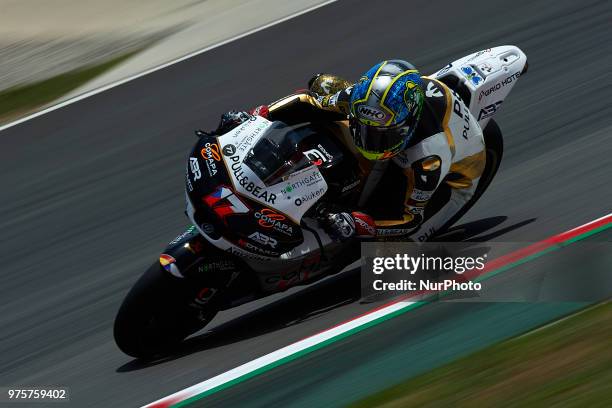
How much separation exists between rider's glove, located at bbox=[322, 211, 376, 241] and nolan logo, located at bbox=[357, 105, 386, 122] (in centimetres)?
66

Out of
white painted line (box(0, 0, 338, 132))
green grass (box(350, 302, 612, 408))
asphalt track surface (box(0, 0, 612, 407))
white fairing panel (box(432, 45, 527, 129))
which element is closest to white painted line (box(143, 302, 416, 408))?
asphalt track surface (box(0, 0, 612, 407))

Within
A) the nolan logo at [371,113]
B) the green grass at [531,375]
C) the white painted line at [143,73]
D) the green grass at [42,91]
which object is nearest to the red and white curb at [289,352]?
the green grass at [531,375]

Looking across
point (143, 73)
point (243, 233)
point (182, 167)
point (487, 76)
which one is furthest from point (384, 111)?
point (143, 73)

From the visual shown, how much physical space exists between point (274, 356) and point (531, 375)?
1729 millimetres

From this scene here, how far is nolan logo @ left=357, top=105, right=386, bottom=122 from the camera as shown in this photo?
623 centimetres

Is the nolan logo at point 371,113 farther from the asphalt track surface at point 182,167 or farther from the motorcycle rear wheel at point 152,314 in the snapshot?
the motorcycle rear wheel at point 152,314

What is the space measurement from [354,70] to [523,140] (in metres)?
2.67

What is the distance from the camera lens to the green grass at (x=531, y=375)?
14.9 feet

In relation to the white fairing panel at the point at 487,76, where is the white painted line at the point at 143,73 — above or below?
above

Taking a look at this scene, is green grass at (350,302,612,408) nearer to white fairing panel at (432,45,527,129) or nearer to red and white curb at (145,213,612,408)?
red and white curb at (145,213,612,408)

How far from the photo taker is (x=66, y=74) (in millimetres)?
12383

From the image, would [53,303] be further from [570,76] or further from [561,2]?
[561,2]

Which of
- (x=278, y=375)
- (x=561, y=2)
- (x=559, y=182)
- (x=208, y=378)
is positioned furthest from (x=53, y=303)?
(x=561, y=2)

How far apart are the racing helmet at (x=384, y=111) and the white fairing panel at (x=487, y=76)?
0.98 meters
